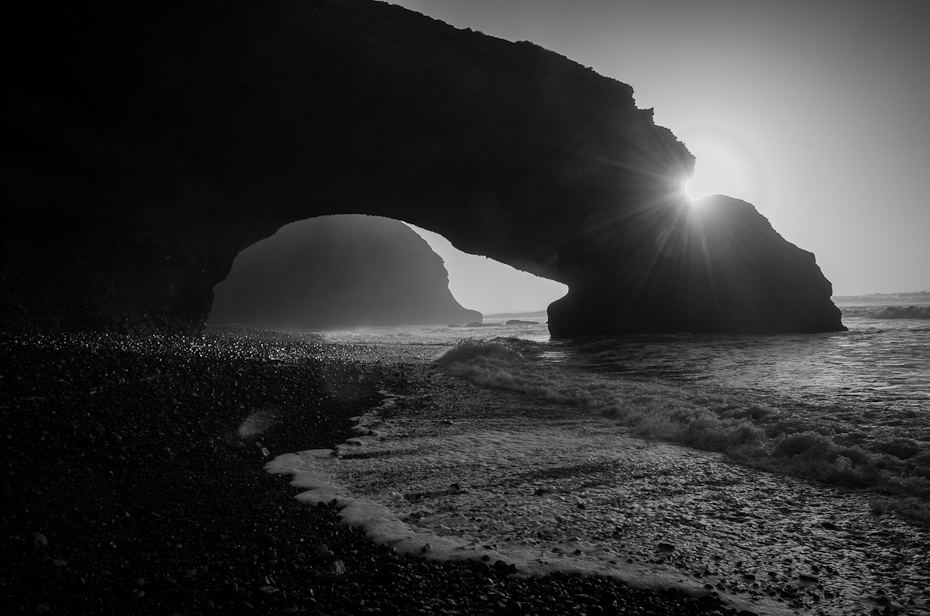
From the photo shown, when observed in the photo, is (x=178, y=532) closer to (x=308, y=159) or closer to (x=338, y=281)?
(x=308, y=159)

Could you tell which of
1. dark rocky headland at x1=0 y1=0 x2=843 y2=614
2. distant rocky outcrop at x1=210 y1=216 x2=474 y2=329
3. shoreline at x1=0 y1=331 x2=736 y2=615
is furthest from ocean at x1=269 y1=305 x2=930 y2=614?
distant rocky outcrop at x1=210 y1=216 x2=474 y2=329

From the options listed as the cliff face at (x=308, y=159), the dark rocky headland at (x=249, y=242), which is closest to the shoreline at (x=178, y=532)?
the dark rocky headland at (x=249, y=242)

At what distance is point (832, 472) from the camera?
4.91 metres

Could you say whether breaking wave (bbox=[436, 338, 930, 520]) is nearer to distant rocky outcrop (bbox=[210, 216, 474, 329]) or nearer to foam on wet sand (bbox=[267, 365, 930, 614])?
foam on wet sand (bbox=[267, 365, 930, 614])

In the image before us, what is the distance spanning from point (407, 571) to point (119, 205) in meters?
16.6

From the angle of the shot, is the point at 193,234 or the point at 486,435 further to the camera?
the point at 193,234

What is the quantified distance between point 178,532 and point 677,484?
14.5ft

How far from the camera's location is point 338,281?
265 ft

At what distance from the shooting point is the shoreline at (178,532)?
8.72 ft

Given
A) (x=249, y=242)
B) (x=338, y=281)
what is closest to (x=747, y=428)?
(x=249, y=242)

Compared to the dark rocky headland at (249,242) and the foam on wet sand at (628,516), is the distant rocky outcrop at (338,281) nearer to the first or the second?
the dark rocky headland at (249,242)

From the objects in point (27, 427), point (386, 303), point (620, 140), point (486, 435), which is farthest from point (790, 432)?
point (386, 303)

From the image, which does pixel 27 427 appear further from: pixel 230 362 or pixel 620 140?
pixel 620 140

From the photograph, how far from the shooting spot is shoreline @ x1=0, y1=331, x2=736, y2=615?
2658 mm
